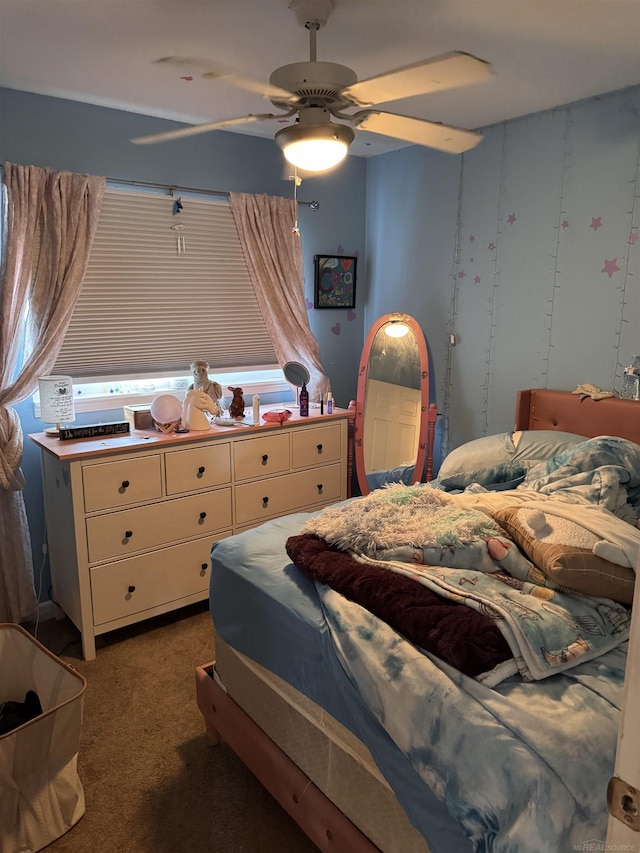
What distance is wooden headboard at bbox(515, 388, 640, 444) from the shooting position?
2711 millimetres

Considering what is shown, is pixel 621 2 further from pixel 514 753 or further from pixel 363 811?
pixel 363 811

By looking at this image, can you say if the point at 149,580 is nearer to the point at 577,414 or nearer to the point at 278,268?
the point at 278,268

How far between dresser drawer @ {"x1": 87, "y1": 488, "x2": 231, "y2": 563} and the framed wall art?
1526 millimetres

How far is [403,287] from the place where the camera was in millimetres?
3904

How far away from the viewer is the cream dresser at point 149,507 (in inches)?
105

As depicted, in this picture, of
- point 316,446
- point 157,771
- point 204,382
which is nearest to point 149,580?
point 157,771

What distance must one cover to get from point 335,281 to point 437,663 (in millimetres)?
2991

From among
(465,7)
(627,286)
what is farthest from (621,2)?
(627,286)

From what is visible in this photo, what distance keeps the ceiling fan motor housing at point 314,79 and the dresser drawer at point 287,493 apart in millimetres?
1947

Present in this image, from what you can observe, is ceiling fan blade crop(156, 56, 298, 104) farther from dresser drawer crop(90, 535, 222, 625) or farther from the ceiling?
dresser drawer crop(90, 535, 222, 625)

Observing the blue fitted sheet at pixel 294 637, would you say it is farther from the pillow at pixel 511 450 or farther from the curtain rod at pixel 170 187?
the curtain rod at pixel 170 187

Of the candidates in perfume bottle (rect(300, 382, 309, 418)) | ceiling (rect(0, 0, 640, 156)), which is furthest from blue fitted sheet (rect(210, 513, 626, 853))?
perfume bottle (rect(300, 382, 309, 418))

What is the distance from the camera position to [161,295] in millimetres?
3246

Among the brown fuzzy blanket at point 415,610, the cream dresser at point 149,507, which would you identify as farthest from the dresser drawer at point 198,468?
the brown fuzzy blanket at point 415,610
